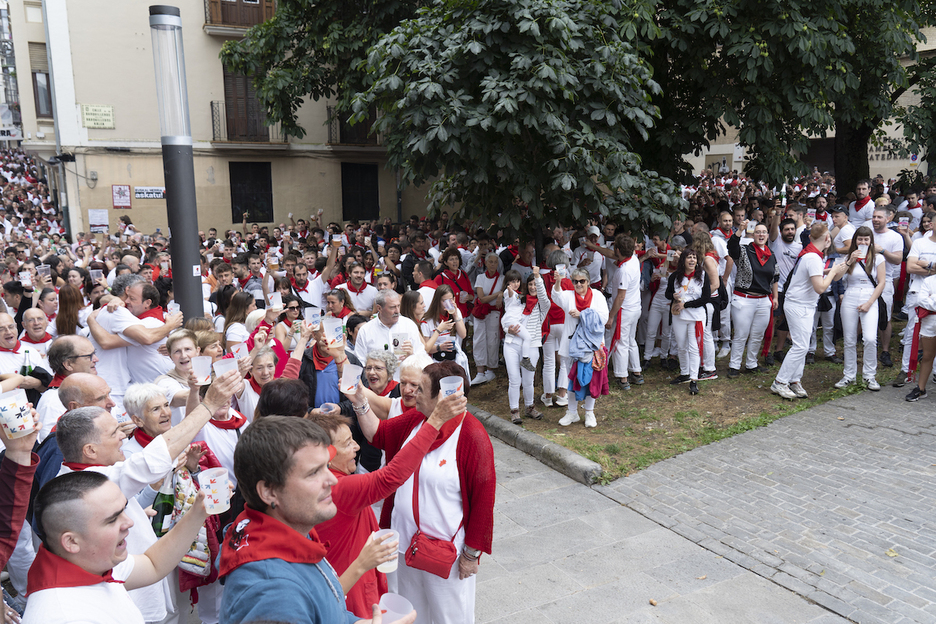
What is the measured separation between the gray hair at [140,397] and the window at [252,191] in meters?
20.2

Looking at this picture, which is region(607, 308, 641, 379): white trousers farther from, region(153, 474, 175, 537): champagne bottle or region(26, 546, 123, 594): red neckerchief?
region(26, 546, 123, 594): red neckerchief

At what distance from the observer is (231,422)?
158 inches

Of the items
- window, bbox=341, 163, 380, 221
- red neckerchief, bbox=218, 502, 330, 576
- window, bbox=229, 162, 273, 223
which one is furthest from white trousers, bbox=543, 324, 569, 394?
window, bbox=341, 163, 380, 221

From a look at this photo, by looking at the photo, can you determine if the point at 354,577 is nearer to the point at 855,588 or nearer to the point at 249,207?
the point at 855,588

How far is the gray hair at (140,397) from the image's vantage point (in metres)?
3.54

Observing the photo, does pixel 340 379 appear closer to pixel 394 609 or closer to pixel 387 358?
pixel 387 358

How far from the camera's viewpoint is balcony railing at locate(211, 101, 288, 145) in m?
21.9

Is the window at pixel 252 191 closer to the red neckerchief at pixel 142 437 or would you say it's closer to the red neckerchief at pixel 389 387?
the red neckerchief at pixel 389 387

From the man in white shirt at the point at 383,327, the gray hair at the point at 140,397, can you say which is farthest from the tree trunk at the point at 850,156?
the gray hair at the point at 140,397

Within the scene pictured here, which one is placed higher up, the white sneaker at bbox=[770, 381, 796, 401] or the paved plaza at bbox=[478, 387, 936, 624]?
the white sneaker at bbox=[770, 381, 796, 401]

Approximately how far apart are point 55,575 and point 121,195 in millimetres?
21721

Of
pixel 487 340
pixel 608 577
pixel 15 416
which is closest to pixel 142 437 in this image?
pixel 15 416

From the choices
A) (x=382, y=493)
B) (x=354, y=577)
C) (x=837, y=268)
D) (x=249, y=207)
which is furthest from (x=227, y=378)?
(x=249, y=207)

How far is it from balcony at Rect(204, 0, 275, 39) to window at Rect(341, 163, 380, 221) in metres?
5.48
